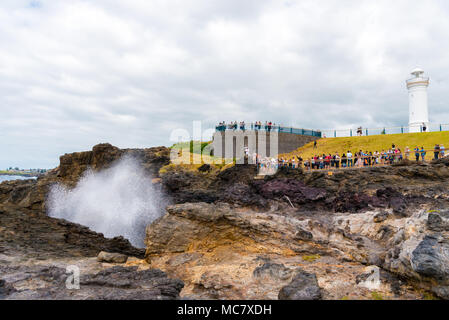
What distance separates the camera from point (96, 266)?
10102 millimetres

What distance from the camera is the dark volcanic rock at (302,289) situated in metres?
6.67

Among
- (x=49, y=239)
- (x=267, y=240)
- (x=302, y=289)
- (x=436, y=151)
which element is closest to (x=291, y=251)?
(x=267, y=240)

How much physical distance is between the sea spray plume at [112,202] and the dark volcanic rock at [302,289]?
11.1m

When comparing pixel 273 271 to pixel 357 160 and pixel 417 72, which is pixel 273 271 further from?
pixel 417 72

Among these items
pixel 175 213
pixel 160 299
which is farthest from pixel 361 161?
pixel 160 299

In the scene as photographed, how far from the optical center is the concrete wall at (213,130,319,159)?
2625 cm

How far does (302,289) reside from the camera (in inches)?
271

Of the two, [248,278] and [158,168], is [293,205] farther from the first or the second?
[158,168]

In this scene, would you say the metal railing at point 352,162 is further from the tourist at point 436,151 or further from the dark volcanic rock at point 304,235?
the dark volcanic rock at point 304,235

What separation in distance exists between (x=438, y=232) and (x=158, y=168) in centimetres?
1821

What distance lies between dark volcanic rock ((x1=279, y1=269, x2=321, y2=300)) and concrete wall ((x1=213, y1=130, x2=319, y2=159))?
→ 17.2 meters

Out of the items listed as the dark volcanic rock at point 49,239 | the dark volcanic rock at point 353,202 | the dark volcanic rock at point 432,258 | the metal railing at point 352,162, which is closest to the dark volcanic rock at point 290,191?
the dark volcanic rock at point 353,202

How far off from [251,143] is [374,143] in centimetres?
1171

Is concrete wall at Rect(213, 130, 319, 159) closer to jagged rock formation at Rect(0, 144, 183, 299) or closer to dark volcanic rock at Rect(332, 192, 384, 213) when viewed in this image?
jagged rock formation at Rect(0, 144, 183, 299)
